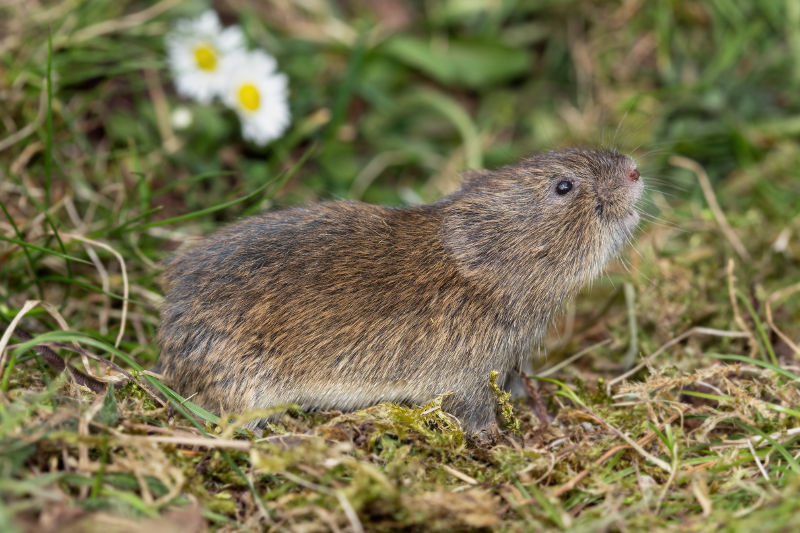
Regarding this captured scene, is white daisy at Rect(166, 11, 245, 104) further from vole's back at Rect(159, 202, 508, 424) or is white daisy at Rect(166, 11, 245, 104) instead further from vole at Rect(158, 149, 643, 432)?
vole's back at Rect(159, 202, 508, 424)

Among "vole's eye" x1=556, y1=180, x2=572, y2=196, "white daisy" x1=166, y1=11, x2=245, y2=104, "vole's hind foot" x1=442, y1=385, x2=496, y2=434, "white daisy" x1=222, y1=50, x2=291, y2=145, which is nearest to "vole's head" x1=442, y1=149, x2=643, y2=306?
"vole's eye" x1=556, y1=180, x2=572, y2=196

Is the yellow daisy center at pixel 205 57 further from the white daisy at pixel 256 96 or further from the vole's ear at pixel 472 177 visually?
the vole's ear at pixel 472 177

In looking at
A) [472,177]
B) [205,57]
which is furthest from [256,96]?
[472,177]

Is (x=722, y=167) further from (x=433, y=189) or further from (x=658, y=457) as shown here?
(x=658, y=457)

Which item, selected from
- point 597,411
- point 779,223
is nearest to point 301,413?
point 597,411

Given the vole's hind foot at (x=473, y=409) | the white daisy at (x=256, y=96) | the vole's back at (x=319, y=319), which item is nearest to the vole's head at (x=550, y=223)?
the vole's back at (x=319, y=319)

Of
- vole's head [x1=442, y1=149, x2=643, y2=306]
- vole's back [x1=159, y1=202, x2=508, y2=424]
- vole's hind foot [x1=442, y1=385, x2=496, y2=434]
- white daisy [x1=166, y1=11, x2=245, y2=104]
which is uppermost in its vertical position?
white daisy [x1=166, y1=11, x2=245, y2=104]
